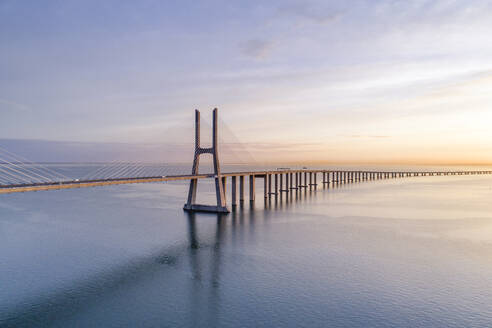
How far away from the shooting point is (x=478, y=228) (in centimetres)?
4041

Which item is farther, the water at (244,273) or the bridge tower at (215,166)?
the bridge tower at (215,166)

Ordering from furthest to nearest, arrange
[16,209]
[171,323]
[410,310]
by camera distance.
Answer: [16,209]
[410,310]
[171,323]

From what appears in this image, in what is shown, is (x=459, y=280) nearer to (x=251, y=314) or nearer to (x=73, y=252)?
(x=251, y=314)

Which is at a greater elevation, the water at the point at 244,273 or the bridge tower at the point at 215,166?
the bridge tower at the point at 215,166

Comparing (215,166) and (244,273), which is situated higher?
(215,166)

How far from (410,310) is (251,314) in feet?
27.6

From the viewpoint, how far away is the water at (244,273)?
16625 millimetres

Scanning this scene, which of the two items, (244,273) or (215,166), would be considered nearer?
(244,273)

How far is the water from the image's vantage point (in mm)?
16625

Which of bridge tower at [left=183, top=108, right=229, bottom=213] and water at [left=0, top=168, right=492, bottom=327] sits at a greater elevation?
bridge tower at [left=183, top=108, right=229, bottom=213]

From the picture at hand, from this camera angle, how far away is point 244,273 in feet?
75.0

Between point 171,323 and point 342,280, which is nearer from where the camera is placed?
point 171,323

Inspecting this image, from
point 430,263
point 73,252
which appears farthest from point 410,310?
point 73,252

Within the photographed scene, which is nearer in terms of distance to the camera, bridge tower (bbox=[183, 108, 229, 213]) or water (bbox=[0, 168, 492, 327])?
water (bbox=[0, 168, 492, 327])
